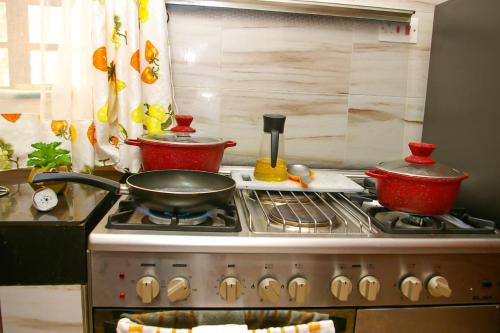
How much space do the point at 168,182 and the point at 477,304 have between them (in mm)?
805

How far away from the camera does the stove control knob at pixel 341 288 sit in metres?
0.84

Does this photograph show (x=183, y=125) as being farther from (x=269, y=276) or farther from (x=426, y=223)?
(x=426, y=223)

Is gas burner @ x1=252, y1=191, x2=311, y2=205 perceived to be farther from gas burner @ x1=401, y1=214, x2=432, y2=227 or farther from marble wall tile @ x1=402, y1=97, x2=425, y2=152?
marble wall tile @ x1=402, y1=97, x2=425, y2=152

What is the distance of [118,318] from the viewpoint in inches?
33.1

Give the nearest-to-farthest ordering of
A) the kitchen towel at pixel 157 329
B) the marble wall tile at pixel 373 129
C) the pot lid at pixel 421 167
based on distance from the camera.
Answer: the kitchen towel at pixel 157 329, the pot lid at pixel 421 167, the marble wall tile at pixel 373 129

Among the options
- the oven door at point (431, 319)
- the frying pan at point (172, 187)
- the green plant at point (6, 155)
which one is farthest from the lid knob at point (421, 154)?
the green plant at point (6, 155)

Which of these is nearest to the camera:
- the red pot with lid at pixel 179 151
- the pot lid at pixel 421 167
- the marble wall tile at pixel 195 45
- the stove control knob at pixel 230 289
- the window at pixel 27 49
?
the stove control knob at pixel 230 289

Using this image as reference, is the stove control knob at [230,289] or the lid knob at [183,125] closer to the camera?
the stove control knob at [230,289]

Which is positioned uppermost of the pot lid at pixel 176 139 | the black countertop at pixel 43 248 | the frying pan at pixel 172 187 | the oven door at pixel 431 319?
the pot lid at pixel 176 139

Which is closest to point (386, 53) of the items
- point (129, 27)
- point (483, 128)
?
point (483, 128)

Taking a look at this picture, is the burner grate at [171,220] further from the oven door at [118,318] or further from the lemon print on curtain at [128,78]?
the lemon print on curtain at [128,78]

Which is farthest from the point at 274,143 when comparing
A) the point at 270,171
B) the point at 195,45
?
the point at 195,45

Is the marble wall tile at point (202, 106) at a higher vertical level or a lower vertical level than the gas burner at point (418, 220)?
higher

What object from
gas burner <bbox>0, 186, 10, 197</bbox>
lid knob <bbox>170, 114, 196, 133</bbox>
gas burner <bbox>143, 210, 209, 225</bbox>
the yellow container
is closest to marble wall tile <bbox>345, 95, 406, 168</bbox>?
the yellow container
